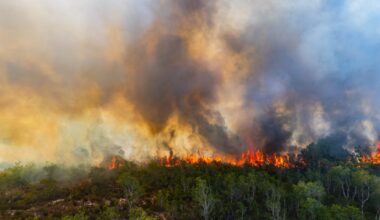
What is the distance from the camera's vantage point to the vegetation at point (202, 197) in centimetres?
12154

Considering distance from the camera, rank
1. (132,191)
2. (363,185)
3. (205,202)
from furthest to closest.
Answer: (363,185) → (132,191) → (205,202)

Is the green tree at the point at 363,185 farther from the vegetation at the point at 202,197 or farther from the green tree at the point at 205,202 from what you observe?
the green tree at the point at 205,202

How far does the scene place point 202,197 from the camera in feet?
416

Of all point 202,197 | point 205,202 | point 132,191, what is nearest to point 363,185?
point 202,197

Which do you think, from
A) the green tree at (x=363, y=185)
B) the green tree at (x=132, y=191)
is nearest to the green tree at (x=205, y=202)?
the green tree at (x=132, y=191)

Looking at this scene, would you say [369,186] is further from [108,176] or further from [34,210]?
[34,210]

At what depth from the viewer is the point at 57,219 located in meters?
119

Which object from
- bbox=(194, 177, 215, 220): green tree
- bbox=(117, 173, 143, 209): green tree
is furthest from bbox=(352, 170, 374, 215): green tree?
bbox=(117, 173, 143, 209): green tree

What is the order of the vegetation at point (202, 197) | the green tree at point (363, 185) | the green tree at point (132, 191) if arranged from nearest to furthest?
1. the vegetation at point (202, 197)
2. the green tree at point (132, 191)
3. the green tree at point (363, 185)

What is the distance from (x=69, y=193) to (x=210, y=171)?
282 feet

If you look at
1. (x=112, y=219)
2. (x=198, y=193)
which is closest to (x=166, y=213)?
(x=198, y=193)

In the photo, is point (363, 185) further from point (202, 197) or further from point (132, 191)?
point (132, 191)

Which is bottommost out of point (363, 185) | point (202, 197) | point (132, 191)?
point (202, 197)

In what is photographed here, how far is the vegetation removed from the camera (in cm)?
12154
